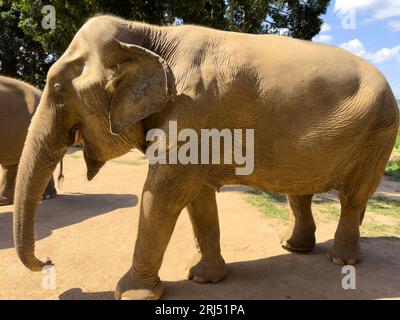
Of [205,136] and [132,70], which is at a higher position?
[132,70]

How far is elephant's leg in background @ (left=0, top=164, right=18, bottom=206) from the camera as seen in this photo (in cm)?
562

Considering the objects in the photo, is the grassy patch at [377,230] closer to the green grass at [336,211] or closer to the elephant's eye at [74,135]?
the green grass at [336,211]

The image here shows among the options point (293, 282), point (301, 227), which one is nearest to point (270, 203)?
point (301, 227)

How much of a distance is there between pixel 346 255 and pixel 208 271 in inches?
55.7

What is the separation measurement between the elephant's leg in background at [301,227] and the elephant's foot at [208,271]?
1.06m

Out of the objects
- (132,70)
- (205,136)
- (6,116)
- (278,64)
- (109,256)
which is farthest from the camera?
(6,116)

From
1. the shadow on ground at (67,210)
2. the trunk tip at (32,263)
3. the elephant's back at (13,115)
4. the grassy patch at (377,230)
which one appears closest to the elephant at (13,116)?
the elephant's back at (13,115)

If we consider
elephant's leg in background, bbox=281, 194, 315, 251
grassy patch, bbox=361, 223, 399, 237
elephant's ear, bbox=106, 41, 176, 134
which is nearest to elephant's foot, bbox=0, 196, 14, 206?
elephant's ear, bbox=106, 41, 176, 134

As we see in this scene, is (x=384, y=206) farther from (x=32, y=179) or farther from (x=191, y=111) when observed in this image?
(x=32, y=179)

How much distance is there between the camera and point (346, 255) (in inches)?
139

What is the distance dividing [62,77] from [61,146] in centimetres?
48

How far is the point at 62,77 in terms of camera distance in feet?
7.86
